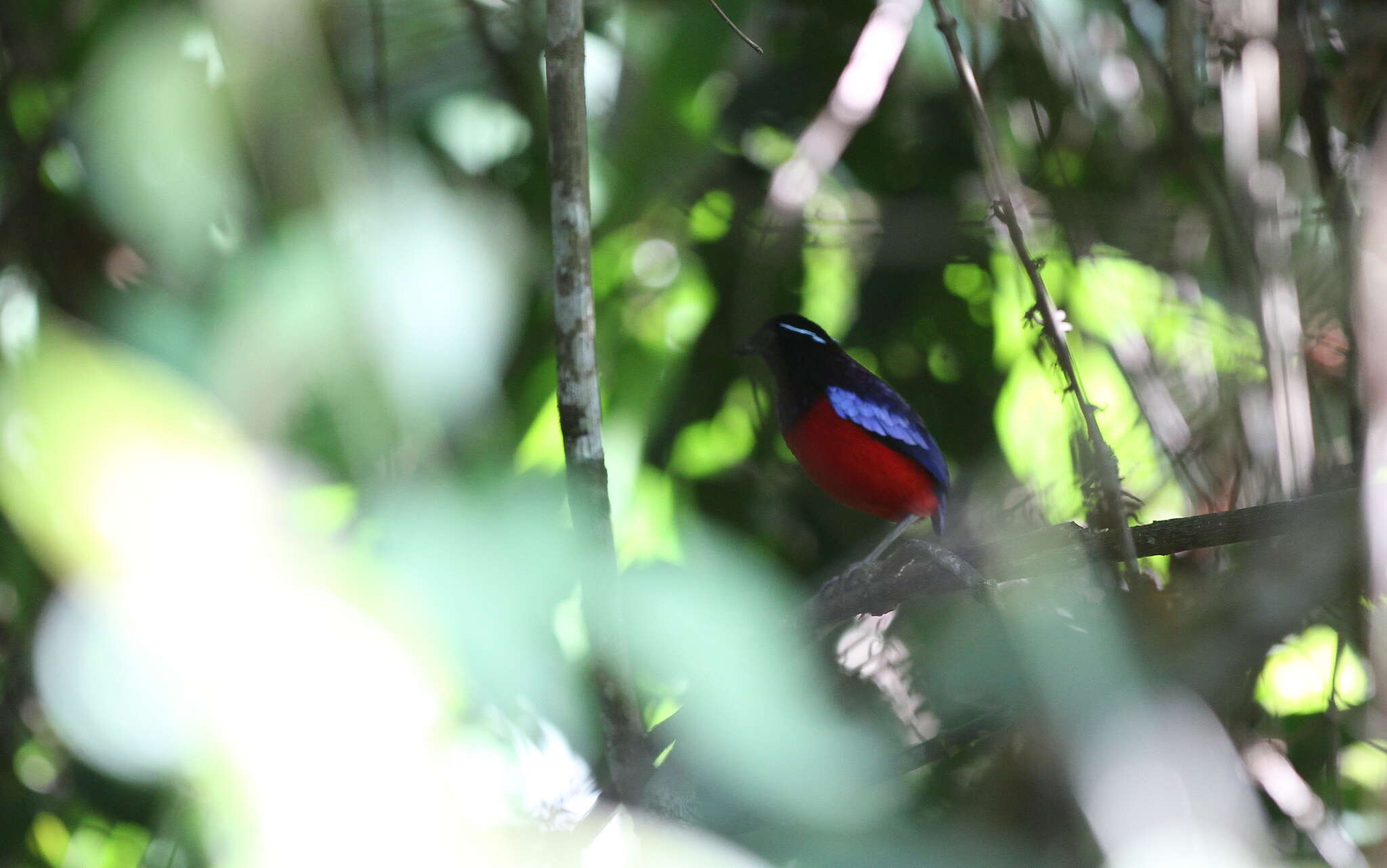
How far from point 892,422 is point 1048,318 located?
997mm

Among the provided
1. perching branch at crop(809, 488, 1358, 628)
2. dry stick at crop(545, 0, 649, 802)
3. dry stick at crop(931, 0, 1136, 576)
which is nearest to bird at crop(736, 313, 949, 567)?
perching branch at crop(809, 488, 1358, 628)

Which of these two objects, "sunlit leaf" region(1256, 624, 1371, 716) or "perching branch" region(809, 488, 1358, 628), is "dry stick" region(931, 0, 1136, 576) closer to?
"perching branch" region(809, 488, 1358, 628)

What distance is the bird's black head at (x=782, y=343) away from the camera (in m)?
3.36

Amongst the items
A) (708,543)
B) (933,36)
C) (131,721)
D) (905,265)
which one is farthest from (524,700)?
(933,36)

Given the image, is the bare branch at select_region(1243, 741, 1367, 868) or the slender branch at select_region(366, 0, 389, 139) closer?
the bare branch at select_region(1243, 741, 1367, 868)

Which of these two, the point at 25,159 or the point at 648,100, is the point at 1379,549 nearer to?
the point at 648,100

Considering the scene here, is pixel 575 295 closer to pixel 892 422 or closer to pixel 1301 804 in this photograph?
pixel 892 422

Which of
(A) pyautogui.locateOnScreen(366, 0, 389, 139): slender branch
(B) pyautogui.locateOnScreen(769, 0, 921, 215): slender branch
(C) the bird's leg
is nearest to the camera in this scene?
(C) the bird's leg

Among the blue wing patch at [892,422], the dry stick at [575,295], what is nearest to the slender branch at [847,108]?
the blue wing patch at [892,422]

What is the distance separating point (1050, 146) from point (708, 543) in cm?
152

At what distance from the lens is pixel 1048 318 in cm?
234

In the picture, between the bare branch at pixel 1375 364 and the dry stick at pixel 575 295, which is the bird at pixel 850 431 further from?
the bare branch at pixel 1375 364

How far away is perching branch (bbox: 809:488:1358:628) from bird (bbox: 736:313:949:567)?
519 mm

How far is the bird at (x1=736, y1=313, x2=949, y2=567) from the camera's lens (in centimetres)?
325
